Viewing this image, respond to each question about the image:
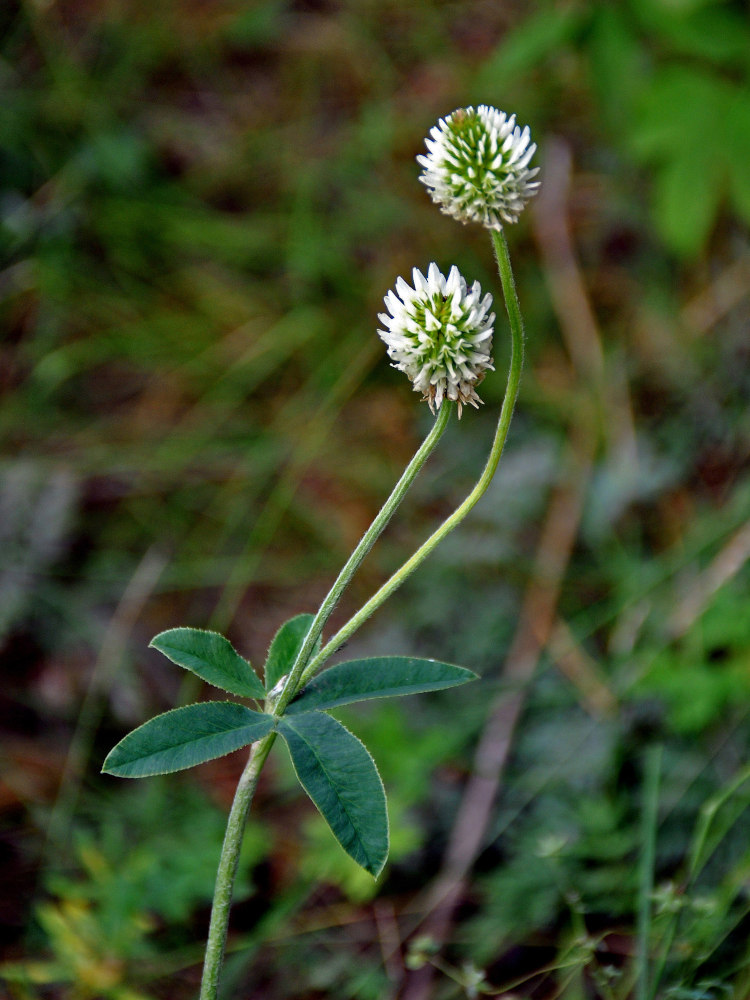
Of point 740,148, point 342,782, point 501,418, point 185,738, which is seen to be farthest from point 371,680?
point 740,148

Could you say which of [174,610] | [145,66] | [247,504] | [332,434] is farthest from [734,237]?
[145,66]

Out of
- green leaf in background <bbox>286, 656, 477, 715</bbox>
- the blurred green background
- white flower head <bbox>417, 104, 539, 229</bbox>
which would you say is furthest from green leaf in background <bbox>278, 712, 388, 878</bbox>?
white flower head <bbox>417, 104, 539, 229</bbox>

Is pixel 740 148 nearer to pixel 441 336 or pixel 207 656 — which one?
pixel 441 336

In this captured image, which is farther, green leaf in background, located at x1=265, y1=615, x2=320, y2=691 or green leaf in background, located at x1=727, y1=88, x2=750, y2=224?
green leaf in background, located at x1=727, y1=88, x2=750, y2=224

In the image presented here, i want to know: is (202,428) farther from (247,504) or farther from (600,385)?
(600,385)

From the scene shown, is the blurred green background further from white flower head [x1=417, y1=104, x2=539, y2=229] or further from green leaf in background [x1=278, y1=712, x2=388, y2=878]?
white flower head [x1=417, y1=104, x2=539, y2=229]

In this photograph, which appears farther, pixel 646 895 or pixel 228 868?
pixel 646 895
